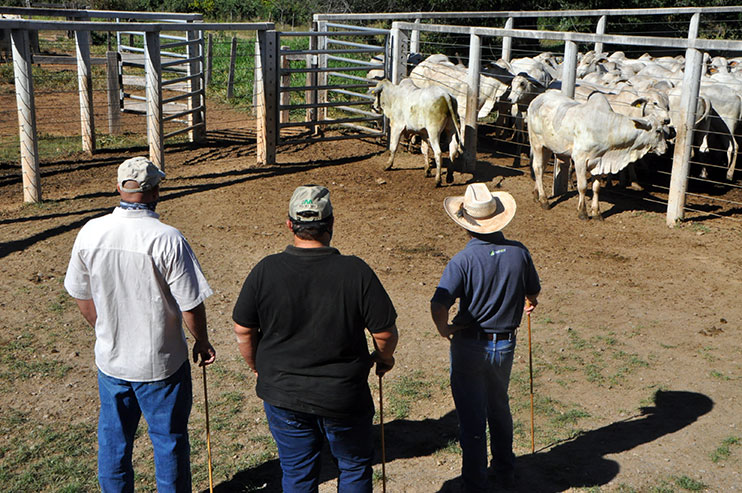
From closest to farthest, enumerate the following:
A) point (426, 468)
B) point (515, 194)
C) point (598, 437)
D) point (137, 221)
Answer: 1. point (137, 221)
2. point (426, 468)
3. point (598, 437)
4. point (515, 194)

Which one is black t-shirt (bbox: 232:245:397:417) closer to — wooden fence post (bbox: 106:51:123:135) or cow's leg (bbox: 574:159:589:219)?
cow's leg (bbox: 574:159:589:219)

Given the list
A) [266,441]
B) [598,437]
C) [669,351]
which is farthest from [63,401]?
[669,351]

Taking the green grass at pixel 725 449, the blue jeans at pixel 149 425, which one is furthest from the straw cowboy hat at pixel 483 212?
the green grass at pixel 725 449

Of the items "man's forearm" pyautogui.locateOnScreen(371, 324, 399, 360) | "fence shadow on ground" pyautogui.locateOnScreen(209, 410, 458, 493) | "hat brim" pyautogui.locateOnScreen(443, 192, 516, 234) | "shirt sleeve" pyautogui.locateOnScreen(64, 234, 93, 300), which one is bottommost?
"fence shadow on ground" pyautogui.locateOnScreen(209, 410, 458, 493)

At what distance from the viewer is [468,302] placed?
4.30m

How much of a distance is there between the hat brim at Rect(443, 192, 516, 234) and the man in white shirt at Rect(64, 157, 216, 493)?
1.42 m

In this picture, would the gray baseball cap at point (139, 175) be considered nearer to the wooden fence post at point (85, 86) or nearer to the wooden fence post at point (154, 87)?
the wooden fence post at point (154, 87)

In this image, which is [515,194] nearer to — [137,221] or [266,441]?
[266,441]

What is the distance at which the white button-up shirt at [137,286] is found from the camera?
152 inches

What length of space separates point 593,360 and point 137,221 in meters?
3.91

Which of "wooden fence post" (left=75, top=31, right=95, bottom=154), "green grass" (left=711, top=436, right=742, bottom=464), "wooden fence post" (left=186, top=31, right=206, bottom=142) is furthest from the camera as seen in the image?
"wooden fence post" (left=186, top=31, right=206, bottom=142)

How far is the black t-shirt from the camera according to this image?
3496 mm

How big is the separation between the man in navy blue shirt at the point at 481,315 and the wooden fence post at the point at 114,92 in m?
10.1

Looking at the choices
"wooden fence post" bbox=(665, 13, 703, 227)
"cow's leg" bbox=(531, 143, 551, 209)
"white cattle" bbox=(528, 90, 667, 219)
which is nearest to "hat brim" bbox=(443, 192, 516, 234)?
"white cattle" bbox=(528, 90, 667, 219)
